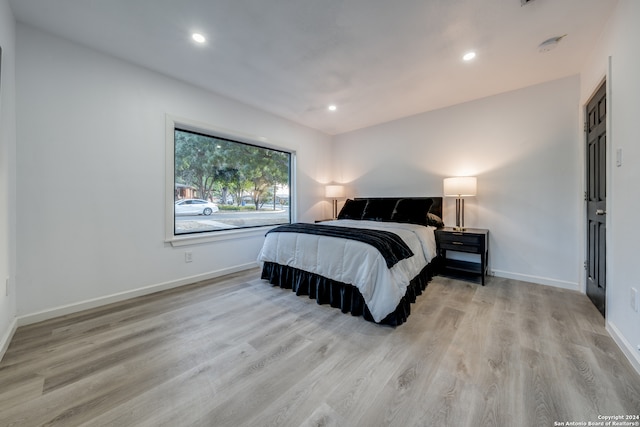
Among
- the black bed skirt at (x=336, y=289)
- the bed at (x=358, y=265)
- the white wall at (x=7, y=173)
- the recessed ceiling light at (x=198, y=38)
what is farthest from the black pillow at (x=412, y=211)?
the white wall at (x=7, y=173)

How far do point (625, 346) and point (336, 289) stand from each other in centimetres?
199

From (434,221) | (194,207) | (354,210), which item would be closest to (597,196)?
(434,221)

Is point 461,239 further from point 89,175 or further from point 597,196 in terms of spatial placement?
point 89,175

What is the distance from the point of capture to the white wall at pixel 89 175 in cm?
206

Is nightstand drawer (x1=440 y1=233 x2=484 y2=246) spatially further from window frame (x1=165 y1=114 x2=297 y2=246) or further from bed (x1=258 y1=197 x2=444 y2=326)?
window frame (x1=165 y1=114 x2=297 y2=246)

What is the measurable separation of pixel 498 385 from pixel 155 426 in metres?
1.76

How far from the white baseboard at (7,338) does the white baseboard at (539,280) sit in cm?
474

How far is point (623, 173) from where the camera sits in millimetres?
1651

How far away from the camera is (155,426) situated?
3.72ft

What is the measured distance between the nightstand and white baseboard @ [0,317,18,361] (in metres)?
4.01

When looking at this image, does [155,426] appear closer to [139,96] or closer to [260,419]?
[260,419]

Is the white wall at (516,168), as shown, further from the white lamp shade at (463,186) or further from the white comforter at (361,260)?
the white comforter at (361,260)

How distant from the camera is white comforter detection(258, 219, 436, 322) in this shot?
2.03m

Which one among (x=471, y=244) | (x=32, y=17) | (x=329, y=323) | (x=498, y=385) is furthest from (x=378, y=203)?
(x=32, y=17)
